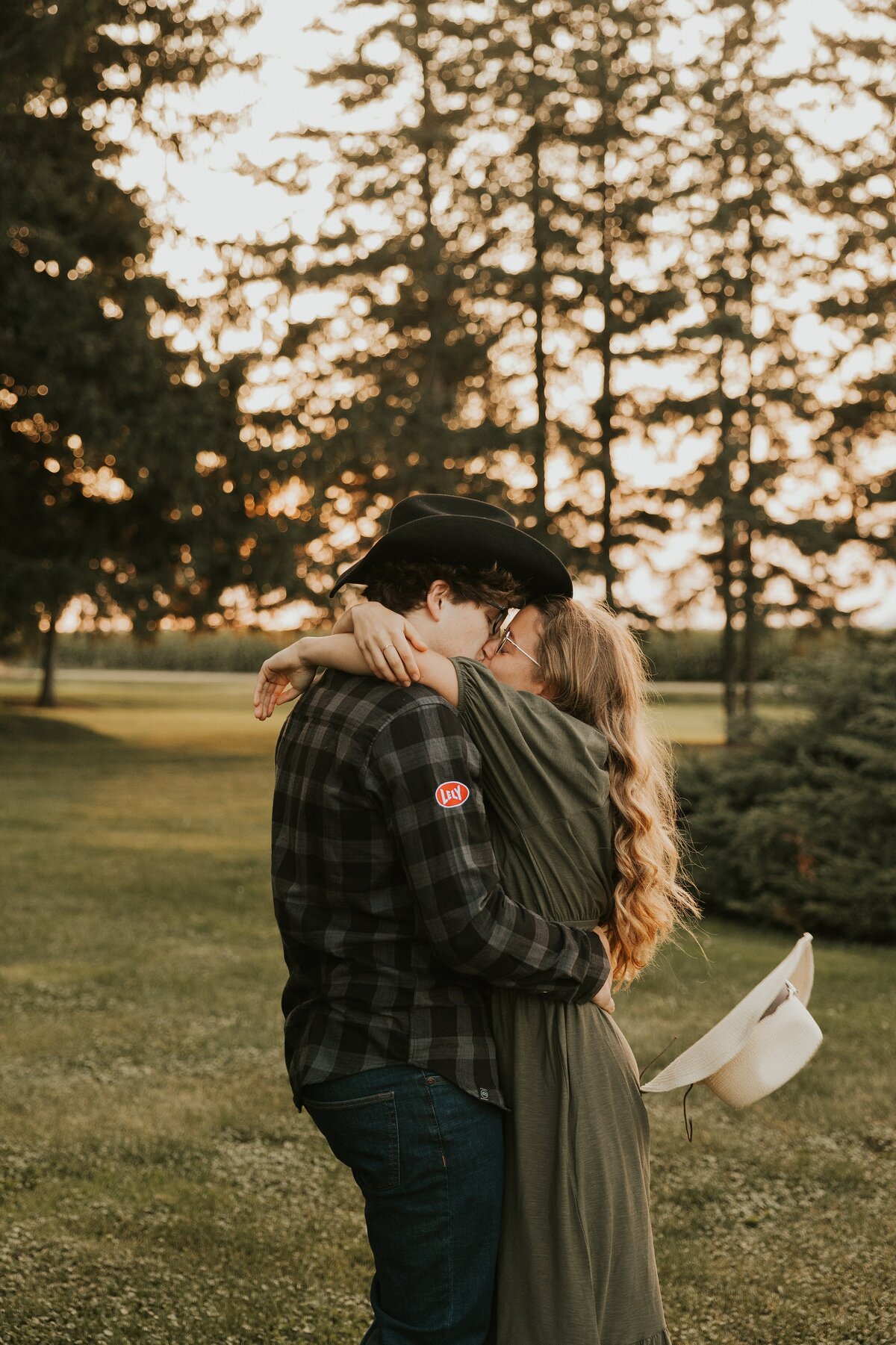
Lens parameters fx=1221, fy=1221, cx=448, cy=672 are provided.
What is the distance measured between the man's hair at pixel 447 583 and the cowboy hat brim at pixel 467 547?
0.01 m

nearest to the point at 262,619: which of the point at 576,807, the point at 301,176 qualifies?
the point at 301,176

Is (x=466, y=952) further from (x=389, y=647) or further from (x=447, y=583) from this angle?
(x=447, y=583)

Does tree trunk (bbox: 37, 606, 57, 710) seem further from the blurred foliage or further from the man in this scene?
the man

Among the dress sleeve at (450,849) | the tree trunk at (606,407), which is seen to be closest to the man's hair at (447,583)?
the dress sleeve at (450,849)

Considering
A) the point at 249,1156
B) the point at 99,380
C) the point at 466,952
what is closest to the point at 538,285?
the point at 99,380

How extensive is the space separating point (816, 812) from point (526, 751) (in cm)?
663

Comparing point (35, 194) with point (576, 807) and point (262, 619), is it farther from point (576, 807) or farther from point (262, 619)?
point (576, 807)

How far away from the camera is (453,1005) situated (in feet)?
7.02

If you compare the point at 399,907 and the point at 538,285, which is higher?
the point at 538,285

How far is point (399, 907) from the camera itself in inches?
82.3

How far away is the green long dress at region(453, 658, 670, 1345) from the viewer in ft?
7.01

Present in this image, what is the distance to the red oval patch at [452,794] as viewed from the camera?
2000 millimetres

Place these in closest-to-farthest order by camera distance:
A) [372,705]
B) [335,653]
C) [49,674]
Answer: [372,705]
[335,653]
[49,674]

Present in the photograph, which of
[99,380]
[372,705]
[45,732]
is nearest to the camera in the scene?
[372,705]
